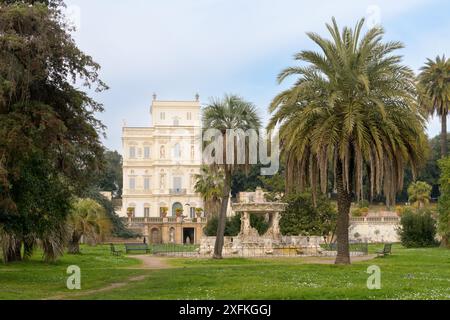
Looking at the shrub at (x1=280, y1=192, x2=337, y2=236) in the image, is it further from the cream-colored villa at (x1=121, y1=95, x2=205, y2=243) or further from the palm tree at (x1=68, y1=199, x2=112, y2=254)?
the cream-colored villa at (x1=121, y1=95, x2=205, y2=243)

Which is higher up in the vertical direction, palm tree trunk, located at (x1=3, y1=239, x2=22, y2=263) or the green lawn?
palm tree trunk, located at (x1=3, y1=239, x2=22, y2=263)

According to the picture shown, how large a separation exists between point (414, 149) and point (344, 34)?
15.6ft

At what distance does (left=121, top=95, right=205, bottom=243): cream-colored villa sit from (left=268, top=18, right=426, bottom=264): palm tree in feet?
232

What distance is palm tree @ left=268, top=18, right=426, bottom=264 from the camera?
2330 centimetres

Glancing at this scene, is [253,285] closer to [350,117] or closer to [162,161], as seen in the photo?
[350,117]

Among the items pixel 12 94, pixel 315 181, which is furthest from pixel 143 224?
pixel 12 94

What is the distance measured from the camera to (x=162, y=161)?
96.8 metres

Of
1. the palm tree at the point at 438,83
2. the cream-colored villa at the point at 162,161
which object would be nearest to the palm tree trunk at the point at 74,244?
the palm tree at the point at 438,83

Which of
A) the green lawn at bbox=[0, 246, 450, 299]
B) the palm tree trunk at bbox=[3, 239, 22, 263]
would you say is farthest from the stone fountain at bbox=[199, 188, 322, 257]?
the green lawn at bbox=[0, 246, 450, 299]

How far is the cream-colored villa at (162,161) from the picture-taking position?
316ft

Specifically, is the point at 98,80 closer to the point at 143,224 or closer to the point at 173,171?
the point at 143,224

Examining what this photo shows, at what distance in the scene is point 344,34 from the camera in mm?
24594

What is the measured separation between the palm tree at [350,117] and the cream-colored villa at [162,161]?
7068 centimetres

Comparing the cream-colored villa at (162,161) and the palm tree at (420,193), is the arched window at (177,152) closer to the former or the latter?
the cream-colored villa at (162,161)
